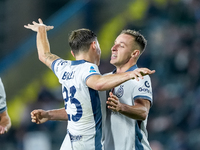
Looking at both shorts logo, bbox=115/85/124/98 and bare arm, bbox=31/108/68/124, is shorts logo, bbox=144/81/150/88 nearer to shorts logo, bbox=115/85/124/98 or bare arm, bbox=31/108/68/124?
shorts logo, bbox=115/85/124/98

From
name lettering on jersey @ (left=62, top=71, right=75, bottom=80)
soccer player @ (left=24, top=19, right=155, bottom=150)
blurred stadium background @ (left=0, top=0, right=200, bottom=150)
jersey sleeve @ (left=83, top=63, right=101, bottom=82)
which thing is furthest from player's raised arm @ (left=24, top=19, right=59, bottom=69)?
blurred stadium background @ (left=0, top=0, right=200, bottom=150)

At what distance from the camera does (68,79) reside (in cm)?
324

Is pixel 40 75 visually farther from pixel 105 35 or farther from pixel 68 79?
pixel 68 79

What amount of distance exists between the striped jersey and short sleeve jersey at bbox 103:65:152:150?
0.84 feet

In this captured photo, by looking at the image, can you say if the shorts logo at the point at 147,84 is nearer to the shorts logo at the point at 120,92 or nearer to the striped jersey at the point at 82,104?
the shorts logo at the point at 120,92

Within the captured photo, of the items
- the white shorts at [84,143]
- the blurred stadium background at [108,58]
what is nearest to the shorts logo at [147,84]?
the white shorts at [84,143]

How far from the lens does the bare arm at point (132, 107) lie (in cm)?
292

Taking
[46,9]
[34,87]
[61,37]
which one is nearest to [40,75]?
[34,87]

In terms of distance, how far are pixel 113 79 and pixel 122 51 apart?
0.96 metres

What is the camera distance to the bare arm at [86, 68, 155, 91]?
2621 millimetres

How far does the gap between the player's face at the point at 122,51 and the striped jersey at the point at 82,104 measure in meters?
0.51

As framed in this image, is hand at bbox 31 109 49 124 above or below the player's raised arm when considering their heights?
below

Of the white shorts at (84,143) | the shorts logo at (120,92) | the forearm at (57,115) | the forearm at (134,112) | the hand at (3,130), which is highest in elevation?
the shorts logo at (120,92)

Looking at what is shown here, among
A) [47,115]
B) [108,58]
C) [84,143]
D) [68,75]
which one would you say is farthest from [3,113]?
[108,58]
